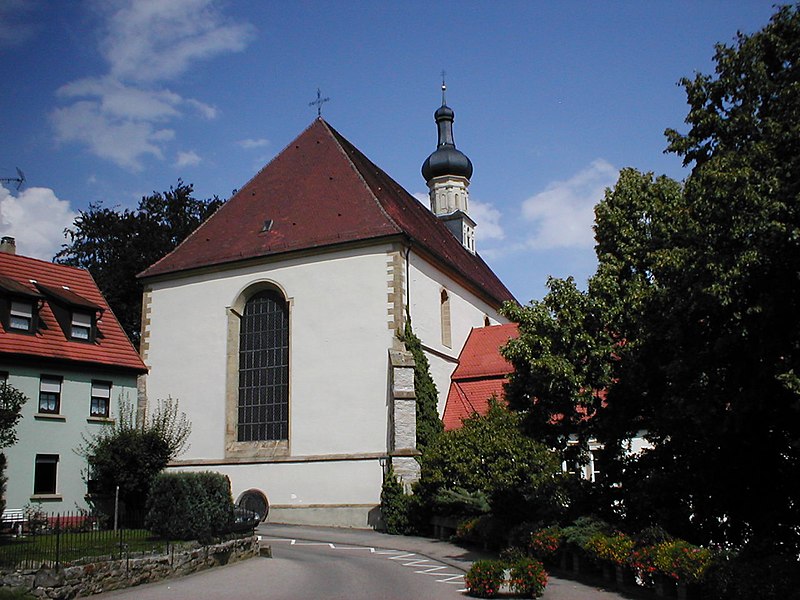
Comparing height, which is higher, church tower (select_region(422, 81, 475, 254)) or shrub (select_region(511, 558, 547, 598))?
church tower (select_region(422, 81, 475, 254))

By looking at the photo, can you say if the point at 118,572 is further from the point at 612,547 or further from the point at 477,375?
the point at 477,375

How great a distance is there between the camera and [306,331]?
1073 inches

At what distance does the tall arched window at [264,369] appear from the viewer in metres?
27.4

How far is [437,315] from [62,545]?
53.6 ft

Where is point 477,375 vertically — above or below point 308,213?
below

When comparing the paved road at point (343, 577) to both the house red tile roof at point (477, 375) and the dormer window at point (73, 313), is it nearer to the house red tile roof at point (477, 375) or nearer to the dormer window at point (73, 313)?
the house red tile roof at point (477, 375)

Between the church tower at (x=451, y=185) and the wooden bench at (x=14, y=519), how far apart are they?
1086 inches

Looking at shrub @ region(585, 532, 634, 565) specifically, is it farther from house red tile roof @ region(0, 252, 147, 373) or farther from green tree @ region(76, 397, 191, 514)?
house red tile roof @ region(0, 252, 147, 373)

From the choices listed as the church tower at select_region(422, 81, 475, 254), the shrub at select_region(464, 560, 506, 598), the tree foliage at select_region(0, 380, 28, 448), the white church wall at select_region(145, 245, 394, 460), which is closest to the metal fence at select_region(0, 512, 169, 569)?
the tree foliage at select_region(0, 380, 28, 448)

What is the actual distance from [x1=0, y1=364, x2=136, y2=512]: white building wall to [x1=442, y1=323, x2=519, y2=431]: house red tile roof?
11.8 meters

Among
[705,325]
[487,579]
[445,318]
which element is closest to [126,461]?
[445,318]

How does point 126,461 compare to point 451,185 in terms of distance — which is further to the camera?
point 451,185

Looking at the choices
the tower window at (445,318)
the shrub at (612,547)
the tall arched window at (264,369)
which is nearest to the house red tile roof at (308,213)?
the tower window at (445,318)

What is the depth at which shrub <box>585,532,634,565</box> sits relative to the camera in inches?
530
